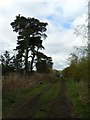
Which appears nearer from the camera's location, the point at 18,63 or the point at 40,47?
the point at 18,63

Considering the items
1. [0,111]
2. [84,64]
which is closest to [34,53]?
[84,64]

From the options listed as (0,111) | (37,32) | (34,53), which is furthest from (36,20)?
(0,111)

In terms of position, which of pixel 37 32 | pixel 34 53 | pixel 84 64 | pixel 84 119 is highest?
pixel 37 32

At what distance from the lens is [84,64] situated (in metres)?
23.9

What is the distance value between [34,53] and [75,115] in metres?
48.4

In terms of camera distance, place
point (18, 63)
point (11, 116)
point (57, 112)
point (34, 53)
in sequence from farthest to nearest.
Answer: point (34, 53) → point (18, 63) → point (57, 112) → point (11, 116)

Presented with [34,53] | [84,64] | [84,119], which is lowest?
[84,119]

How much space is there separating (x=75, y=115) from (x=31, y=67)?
5051 cm

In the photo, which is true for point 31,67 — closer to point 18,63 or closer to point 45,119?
point 18,63

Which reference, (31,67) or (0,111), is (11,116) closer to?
(0,111)

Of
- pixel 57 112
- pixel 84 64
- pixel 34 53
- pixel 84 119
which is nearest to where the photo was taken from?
pixel 84 119

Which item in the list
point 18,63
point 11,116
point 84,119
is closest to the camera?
point 84,119

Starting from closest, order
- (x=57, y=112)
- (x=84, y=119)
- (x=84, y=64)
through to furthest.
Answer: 1. (x=84, y=119)
2. (x=57, y=112)
3. (x=84, y=64)

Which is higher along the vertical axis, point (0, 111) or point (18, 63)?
point (18, 63)
